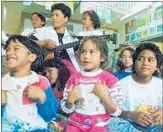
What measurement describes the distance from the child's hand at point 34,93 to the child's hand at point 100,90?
0.54 feet

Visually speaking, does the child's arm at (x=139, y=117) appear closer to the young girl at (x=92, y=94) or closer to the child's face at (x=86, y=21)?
the young girl at (x=92, y=94)

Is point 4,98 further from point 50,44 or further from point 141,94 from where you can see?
point 141,94

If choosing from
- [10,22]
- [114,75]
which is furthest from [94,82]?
[10,22]

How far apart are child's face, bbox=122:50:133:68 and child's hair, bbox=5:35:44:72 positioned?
272 mm

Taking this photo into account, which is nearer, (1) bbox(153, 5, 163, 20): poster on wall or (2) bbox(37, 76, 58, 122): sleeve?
(2) bbox(37, 76, 58, 122): sleeve

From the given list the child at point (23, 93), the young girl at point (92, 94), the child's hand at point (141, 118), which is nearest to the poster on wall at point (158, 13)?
the young girl at point (92, 94)

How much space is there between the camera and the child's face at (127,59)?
1.00 m

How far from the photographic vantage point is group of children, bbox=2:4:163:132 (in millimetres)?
910

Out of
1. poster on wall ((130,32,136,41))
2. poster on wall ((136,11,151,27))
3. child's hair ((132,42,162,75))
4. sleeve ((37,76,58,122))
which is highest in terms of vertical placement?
poster on wall ((136,11,151,27))

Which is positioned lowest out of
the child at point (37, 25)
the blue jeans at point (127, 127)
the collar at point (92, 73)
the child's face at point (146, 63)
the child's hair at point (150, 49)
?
the blue jeans at point (127, 127)

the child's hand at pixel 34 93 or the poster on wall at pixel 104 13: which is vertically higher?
the poster on wall at pixel 104 13

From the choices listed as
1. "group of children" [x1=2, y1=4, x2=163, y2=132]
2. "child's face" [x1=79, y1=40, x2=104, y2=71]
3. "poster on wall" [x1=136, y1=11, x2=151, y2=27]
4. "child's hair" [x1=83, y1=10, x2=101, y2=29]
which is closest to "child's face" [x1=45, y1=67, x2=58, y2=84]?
"group of children" [x1=2, y1=4, x2=163, y2=132]

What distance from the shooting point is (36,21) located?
3.24 feet

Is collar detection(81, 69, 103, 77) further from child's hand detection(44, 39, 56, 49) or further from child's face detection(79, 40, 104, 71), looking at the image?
child's hand detection(44, 39, 56, 49)
